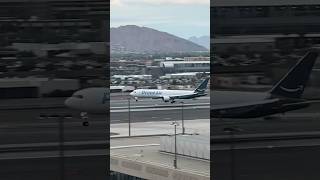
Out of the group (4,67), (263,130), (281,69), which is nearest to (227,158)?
(263,130)

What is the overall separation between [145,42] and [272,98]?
651mm

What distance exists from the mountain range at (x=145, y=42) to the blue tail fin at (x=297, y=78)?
37 centimetres

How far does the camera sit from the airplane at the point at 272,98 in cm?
207

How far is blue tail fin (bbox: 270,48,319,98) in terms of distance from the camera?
2.08 meters

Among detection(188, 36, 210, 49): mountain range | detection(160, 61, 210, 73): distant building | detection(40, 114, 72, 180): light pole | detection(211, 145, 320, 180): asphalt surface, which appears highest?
detection(188, 36, 210, 49): mountain range

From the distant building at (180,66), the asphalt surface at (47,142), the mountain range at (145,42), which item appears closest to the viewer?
the asphalt surface at (47,142)

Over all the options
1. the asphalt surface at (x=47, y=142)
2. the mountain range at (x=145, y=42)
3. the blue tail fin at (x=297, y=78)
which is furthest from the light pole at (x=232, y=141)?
the asphalt surface at (x=47, y=142)

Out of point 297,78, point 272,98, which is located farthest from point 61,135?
point 297,78

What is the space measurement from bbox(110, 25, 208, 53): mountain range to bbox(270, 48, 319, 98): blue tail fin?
0.37 m

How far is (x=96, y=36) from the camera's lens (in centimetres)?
194

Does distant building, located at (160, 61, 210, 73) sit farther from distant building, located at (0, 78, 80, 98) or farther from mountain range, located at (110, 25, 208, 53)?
distant building, located at (0, 78, 80, 98)

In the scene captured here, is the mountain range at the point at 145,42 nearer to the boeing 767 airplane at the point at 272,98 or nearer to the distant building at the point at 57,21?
the distant building at the point at 57,21

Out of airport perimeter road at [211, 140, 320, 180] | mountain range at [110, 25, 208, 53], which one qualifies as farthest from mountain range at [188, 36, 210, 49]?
airport perimeter road at [211, 140, 320, 180]

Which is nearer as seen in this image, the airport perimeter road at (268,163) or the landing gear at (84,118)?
the landing gear at (84,118)
